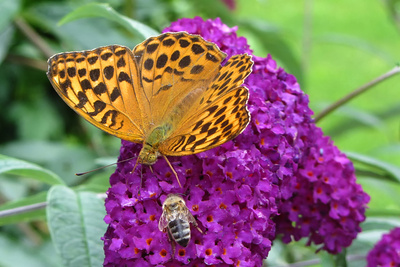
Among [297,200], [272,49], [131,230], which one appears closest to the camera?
[131,230]

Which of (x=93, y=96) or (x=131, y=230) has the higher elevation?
(x=93, y=96)

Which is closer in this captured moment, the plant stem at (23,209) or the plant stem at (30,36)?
the plant stem at (23,209)

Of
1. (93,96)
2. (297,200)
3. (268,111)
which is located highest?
(268,111)

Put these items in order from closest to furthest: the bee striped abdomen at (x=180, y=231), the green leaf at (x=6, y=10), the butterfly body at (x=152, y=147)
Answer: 1. the bee striped abdomen at (x=180, y=231)
2. the butterfly body at (x=152, y=147)
3. the green leaf at (x=6, y=10)

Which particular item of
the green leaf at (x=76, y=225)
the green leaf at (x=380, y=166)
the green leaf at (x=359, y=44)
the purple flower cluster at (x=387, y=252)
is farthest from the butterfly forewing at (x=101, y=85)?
the green leaf at (x=359, y=44)

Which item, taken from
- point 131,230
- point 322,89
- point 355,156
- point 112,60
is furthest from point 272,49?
point 322,89

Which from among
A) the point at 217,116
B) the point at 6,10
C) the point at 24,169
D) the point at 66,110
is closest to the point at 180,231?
the point at 217,116

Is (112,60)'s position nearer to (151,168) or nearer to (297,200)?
(151,168)

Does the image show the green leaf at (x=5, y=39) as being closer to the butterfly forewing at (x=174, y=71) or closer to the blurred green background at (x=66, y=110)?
the blurred green background at (x=66, y=110)
